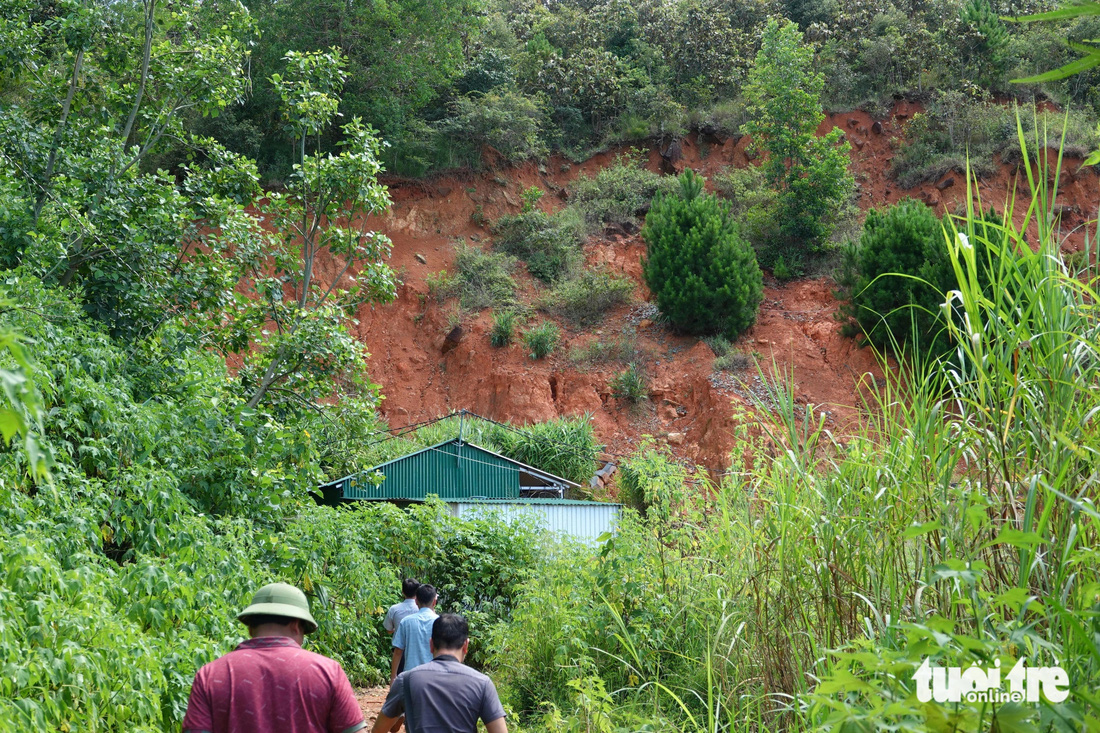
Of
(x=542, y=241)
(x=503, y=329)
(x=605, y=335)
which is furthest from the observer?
(x=542, y=241)

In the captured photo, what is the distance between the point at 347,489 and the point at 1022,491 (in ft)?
45.8

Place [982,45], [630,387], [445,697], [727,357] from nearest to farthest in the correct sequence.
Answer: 1. [445,697]
2. [727,357]
3. [630,387]
4. [982,45]

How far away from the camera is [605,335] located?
25.0m

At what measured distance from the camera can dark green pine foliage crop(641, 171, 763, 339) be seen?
76.4ft

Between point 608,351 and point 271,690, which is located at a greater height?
point 608,351

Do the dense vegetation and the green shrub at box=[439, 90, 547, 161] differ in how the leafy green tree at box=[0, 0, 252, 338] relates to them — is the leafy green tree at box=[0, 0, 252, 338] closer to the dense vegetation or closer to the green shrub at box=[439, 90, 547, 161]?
the dense vegetation

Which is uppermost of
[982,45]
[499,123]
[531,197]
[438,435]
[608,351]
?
[982,45]

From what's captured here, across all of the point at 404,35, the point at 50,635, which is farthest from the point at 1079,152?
the point at 50,635

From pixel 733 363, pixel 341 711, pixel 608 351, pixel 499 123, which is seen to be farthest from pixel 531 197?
pixel 341 711

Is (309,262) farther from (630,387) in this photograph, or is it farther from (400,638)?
(630,387)

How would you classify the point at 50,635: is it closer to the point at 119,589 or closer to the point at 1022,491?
the point at 119,589

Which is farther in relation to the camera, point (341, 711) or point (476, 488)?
point (476, 488)

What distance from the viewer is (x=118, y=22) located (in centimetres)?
1087

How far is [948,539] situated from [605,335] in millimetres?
22334
